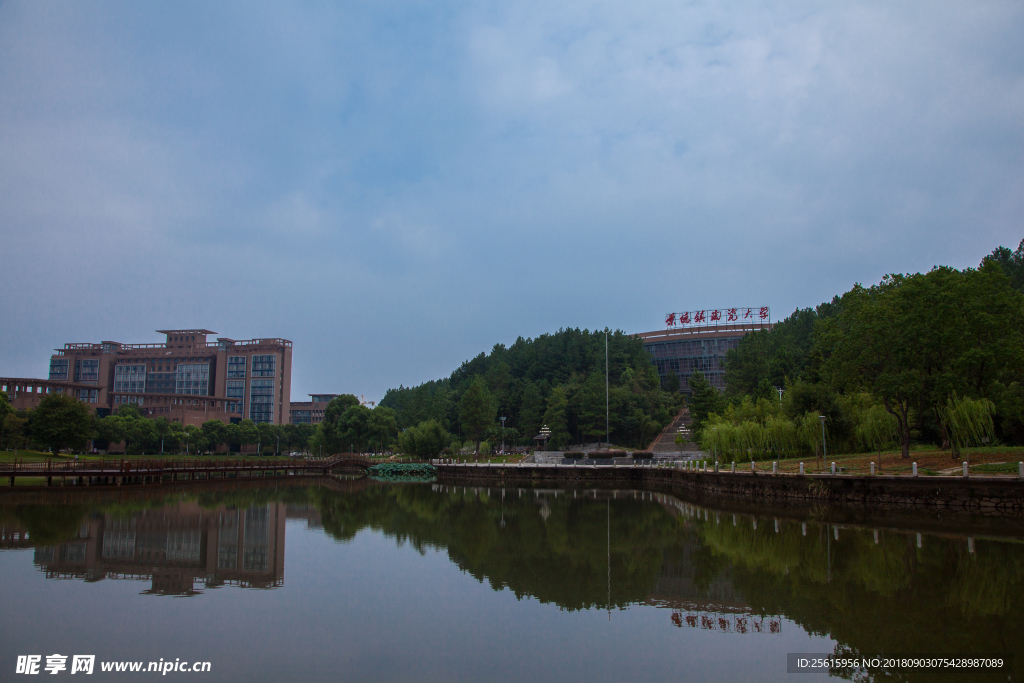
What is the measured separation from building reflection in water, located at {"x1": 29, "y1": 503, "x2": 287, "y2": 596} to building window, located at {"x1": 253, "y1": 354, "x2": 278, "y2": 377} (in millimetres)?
94978

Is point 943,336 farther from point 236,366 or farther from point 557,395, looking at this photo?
point 236,366

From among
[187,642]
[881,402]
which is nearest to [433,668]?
[187,642]

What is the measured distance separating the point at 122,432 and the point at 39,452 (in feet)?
61.7

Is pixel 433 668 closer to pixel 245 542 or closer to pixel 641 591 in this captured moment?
pixel 641 591

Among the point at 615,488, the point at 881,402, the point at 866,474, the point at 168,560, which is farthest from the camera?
the point at 615,488

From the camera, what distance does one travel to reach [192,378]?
112m

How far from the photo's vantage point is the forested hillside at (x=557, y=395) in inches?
2425

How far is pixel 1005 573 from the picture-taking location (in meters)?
11.3

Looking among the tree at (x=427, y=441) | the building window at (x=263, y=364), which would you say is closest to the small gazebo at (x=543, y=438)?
the tree at (x=427, y=441)

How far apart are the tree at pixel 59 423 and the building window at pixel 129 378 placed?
6271 centimetres

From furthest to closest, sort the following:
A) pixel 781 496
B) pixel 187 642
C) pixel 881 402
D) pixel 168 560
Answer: pixel 881 402, pixel 781 496, pixel 168 560, pixel 187 642

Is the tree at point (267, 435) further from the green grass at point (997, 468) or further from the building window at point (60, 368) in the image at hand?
the green grass at point (997, 468)

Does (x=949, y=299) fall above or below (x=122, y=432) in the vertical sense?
above

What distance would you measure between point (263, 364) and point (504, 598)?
110738 mm
